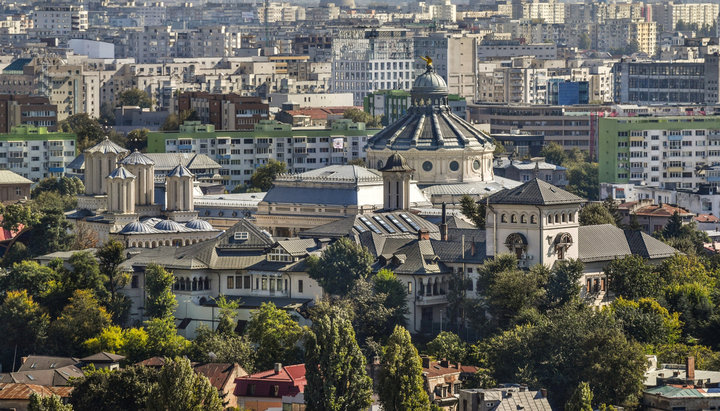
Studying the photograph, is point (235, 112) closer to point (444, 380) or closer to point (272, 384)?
point (272, 384)

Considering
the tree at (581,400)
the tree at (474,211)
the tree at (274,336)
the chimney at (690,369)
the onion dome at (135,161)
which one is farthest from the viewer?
the onion dome at (135,161)

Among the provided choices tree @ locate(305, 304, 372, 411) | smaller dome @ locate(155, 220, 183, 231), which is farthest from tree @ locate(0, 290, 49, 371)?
tree @ locate(305, 304, 372, 411)

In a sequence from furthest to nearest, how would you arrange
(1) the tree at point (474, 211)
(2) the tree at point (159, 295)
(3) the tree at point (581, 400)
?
(1) the tree at point (474, 211) < (2) the tree at point (159, 295) < (3) the tree at point (581, 400)

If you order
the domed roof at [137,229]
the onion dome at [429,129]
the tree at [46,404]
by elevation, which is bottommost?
the tree at [46,404]

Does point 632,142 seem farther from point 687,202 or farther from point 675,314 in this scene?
point 675,314

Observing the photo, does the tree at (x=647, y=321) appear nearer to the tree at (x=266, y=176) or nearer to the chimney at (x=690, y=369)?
the chimney at (x=690, y=369)

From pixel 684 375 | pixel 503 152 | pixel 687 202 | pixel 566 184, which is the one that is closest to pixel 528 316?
pixel 684 375

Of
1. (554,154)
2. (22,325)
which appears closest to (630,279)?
(22,325)

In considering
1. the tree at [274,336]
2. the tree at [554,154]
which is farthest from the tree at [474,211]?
the tree at [554,154]
